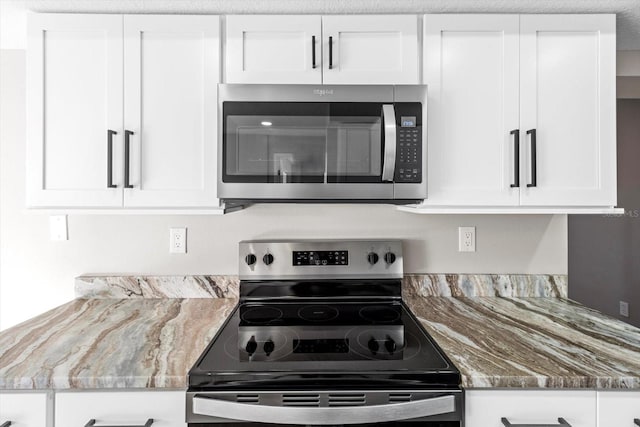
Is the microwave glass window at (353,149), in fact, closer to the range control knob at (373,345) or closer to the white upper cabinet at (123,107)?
the white upper cabinet at (123,107)

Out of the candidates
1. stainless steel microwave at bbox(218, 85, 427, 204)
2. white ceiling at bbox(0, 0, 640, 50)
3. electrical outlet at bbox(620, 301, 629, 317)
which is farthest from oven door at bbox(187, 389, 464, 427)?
electrical outlet at bbox(620, 301, 629, 317)

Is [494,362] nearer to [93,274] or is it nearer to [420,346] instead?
[420,346]

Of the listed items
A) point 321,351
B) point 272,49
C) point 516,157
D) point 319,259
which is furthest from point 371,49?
point 321,351

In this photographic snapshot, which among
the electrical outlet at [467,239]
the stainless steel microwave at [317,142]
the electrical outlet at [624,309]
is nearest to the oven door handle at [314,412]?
the stainless steel microwave at [317,142]

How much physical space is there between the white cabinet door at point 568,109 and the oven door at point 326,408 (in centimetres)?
84

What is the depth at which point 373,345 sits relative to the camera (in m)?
1.32

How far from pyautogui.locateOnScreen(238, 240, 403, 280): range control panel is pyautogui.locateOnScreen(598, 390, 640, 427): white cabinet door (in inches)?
32.9

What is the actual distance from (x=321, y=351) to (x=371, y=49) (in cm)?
109

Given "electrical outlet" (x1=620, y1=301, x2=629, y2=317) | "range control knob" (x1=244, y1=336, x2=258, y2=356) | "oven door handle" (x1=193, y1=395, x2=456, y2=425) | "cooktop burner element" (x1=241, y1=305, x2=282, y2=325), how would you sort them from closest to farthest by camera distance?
1. "oven door handle" (x1=193, y1=395, x2=456, y2=425)
2. "range control knob" (x1=244, y1=336, x2=258, y2=356)
3. "cooktop burner element" (x1=241, y1=305, x2=282, y2=325)
4. "electrical outlet" (x1=620, y1=301, x2=629, y2=317)

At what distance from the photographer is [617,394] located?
110 centimetres

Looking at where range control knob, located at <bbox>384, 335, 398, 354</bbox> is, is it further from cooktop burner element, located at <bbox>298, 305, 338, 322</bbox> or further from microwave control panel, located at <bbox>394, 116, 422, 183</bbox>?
microwave control panel, located at <bbox>394, 116, 422, 183</bbox>

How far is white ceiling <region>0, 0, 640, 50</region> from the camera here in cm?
147

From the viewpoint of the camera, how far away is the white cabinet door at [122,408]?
111 centimetres

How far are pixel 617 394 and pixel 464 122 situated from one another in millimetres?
967
